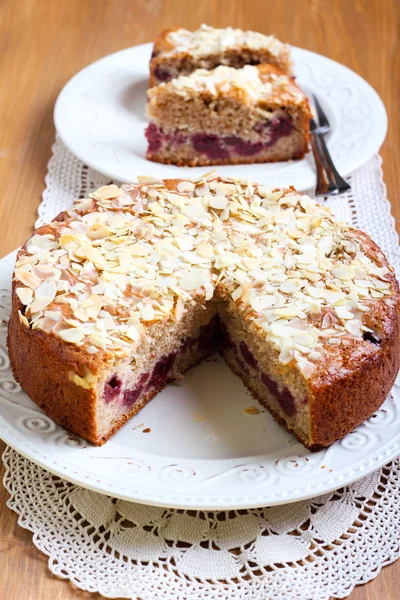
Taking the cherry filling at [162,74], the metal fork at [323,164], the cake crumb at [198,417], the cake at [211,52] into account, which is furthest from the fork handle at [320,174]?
the cake crumb at [198,417]

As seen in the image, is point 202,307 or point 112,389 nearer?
point 112,389

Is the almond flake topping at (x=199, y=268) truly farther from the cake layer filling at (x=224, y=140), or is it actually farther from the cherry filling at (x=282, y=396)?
the cake layer filling at (x=224, y=140)

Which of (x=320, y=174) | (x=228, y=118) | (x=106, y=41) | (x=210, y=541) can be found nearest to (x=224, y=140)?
(x=228, y=118)

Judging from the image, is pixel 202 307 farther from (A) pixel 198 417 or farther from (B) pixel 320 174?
(B) pixel 320 174

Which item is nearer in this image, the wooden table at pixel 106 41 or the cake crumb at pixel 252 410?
the cake crumb at pixel 252 410

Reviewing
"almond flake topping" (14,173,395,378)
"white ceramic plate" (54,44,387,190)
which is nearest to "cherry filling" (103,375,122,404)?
"almond flake topping" (14,173,395,378)

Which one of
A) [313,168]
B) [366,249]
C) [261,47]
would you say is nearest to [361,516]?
[366,249]

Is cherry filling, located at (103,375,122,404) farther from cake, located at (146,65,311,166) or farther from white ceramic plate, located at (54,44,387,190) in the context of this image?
cake, located at (146,65,311,166)
